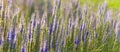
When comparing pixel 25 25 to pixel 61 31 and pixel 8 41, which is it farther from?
pixel 61 31

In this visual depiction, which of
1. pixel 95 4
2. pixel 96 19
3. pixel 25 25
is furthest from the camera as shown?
pixel 95 4

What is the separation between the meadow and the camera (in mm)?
2359

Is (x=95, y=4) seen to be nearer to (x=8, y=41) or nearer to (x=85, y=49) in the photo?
(x=85, y=49)

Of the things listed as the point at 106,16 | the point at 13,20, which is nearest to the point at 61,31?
the point at 13,20

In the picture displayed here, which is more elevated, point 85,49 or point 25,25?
point 25,25

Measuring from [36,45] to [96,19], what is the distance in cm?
94

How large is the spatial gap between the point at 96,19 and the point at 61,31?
1.92 ft

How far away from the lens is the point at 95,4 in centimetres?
355

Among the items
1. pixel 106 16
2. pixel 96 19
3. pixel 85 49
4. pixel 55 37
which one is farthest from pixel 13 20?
pixel 106 16

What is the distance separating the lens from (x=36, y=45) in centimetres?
248

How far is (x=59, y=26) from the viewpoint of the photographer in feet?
9.00

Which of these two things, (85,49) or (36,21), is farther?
(85,49)

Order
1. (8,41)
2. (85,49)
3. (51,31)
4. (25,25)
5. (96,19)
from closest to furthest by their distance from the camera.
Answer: (8,41) → (25,25) → (51,31) → (85,49) → (96,19)

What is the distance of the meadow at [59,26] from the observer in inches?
Result: 92.9
